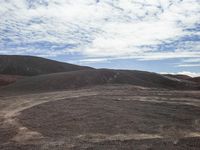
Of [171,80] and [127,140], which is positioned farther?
[171,80]

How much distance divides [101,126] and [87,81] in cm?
2488

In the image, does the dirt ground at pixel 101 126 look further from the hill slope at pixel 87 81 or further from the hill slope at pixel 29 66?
the hill slope at pixel 29 66

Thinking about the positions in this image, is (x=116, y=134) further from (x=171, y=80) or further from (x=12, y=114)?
(x=171, y=80)

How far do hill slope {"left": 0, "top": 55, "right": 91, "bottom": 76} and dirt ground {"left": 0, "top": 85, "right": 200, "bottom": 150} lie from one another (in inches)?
1807

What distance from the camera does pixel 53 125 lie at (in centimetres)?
1330

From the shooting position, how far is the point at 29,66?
6594cm

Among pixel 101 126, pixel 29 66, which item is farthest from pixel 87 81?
pixel 29 66

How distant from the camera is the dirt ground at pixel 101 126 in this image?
33.5ft

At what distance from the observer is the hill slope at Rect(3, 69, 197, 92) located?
35.2 m

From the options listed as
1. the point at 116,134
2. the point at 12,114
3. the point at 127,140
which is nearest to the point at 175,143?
the point at 127,140

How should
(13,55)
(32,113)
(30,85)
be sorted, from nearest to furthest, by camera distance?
1. (32,113)
2. (30,85)
3. (13,55)

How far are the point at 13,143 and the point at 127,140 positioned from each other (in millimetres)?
4287

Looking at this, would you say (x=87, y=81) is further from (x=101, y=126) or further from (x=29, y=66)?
(x=29, y=66)

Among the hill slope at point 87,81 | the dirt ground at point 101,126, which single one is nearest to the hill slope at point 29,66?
the hill slope at point 87,81
